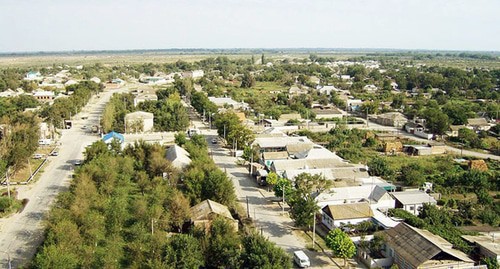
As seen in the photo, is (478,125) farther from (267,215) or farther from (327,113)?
(267,215)

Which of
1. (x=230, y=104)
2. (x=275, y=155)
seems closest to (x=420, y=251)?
(x=275, y=155)

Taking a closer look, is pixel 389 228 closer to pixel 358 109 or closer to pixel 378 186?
pixel 378 186

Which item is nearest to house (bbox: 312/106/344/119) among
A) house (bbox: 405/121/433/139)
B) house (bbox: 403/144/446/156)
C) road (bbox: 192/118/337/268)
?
house (bbox: 405/121/433/139)

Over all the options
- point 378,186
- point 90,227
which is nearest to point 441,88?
point 378,186

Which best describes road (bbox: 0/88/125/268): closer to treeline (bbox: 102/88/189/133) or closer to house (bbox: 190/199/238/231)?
treeline (bbox: 102/88/189/133)

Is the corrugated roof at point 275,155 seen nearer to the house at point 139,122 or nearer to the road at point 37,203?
the road at point 37,203

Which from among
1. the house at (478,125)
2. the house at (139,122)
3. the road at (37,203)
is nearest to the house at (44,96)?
the road at (37,203)
